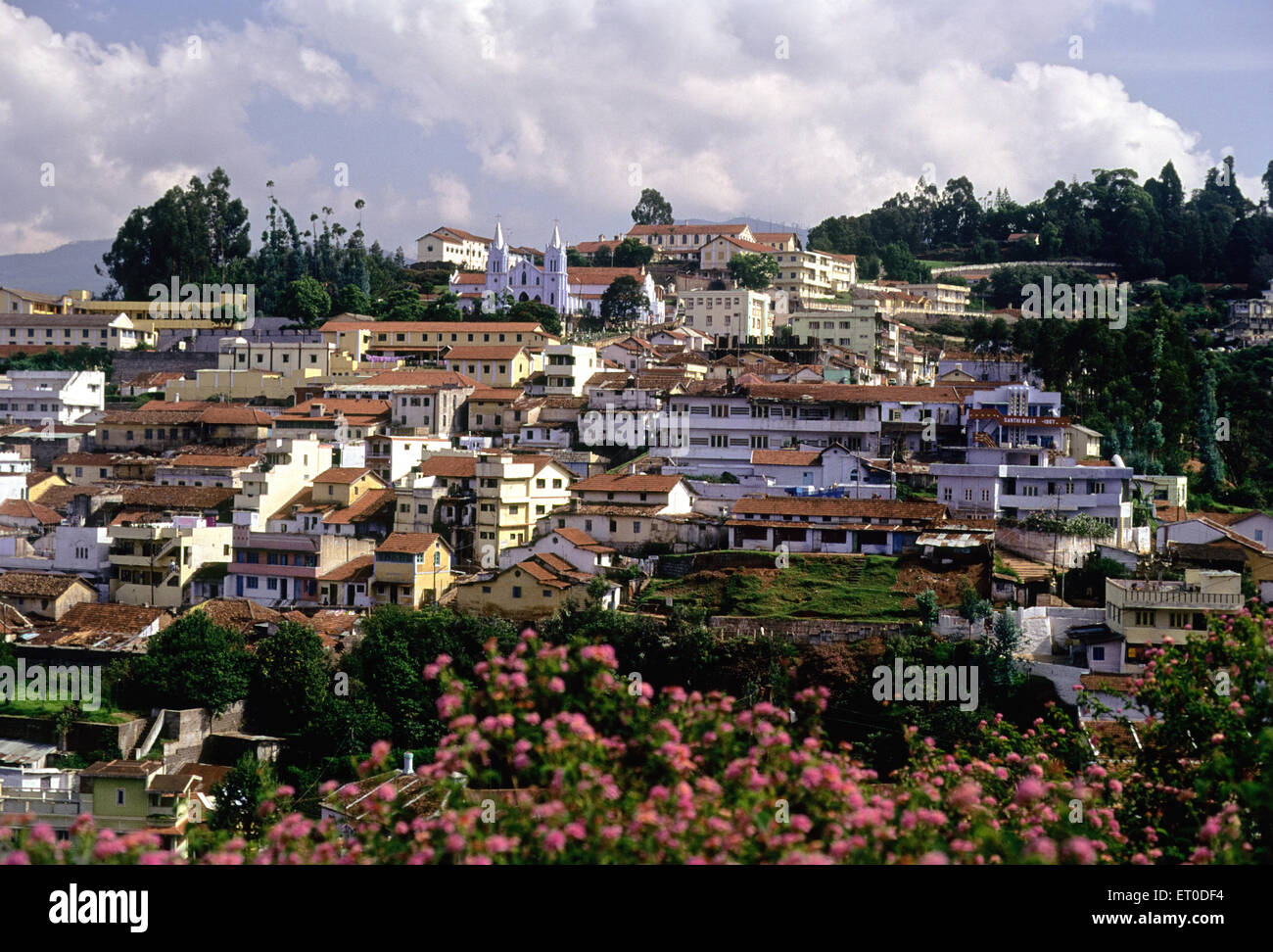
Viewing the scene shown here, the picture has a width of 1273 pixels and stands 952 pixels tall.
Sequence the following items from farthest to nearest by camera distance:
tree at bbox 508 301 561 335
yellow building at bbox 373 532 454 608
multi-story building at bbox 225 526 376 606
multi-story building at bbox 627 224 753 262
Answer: multi-story building at bbox 627 224 753 262
tree at bbox 508 301 561 335
multi-story building at bbox 225 526 376 606
yellow building at bbox 373 532 454 608

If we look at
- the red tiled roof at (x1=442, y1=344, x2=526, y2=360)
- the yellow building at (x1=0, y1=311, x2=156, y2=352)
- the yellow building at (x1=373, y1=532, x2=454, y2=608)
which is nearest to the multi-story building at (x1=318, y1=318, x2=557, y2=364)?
the red tiled roof at (x1=442, y1=344, x2=526, y2=360)

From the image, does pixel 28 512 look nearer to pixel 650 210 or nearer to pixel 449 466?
pixel 449 466

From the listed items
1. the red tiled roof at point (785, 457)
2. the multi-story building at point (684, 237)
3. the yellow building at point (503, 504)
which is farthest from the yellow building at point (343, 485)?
the multi-story building at point (684, 237)

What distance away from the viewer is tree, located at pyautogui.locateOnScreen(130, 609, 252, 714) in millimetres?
25297

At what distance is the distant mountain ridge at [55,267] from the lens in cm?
8406

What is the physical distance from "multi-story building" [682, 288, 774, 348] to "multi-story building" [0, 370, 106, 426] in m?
20.7

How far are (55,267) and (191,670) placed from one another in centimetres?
7163

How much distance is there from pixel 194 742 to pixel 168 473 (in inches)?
488

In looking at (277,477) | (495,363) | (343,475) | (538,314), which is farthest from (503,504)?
(538,314)

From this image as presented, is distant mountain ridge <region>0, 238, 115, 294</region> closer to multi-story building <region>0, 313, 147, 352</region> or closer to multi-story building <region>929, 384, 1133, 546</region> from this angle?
multi-story building <region>0, 313, 147, 352</region>

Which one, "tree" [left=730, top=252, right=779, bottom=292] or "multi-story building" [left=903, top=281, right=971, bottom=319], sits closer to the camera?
"tree" [left=730, top=252, right=779, bottom=292]

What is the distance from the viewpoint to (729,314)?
5262 centimetres

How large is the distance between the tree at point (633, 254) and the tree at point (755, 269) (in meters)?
6.19
